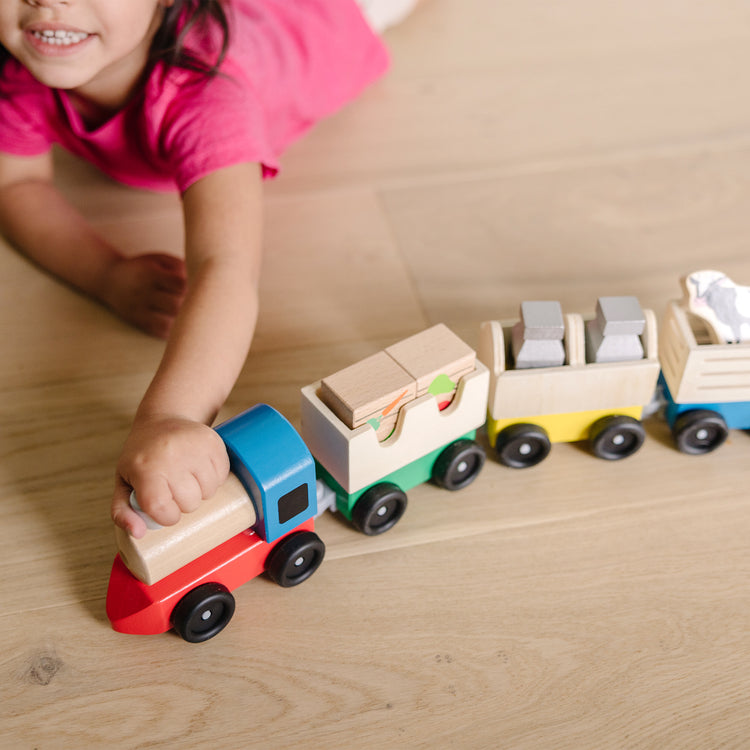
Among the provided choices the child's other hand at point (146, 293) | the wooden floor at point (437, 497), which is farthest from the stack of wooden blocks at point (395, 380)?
the child's other hand at point (146, 293)

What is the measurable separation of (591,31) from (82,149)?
0.71 m

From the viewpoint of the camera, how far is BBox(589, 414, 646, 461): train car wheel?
27.0 inches

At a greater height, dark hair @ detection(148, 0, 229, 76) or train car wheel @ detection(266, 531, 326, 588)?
dark hair @ detection(148, 0, 229, 76)

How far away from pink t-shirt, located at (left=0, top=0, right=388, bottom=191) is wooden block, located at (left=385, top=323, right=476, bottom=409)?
0.81 ft

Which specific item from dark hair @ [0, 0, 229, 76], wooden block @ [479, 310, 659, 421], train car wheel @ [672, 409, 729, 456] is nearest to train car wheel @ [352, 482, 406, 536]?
wooden block @ [479, 310, 659, 421]

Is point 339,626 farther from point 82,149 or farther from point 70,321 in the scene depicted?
point 82,149

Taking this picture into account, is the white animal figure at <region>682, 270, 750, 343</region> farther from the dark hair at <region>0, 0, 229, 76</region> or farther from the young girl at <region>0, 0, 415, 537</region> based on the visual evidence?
the dark hair at <region>0, 0, 229, 76</region>

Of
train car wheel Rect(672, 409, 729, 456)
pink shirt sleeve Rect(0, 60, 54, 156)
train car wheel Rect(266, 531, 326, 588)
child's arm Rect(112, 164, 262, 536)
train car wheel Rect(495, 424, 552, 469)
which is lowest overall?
train car wheel Rect(672, 409, 729, 456)

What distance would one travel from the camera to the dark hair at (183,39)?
2.57ft

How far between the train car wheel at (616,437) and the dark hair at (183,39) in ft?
1.49

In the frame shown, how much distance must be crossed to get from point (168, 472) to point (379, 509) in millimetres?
172

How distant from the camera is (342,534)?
661 mm

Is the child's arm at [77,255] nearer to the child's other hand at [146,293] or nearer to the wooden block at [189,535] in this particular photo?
the child's other hand at [146,293]

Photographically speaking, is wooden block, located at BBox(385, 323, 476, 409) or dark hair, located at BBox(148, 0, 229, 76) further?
dark hair, located at BBox(148, 0, 229, 76)
